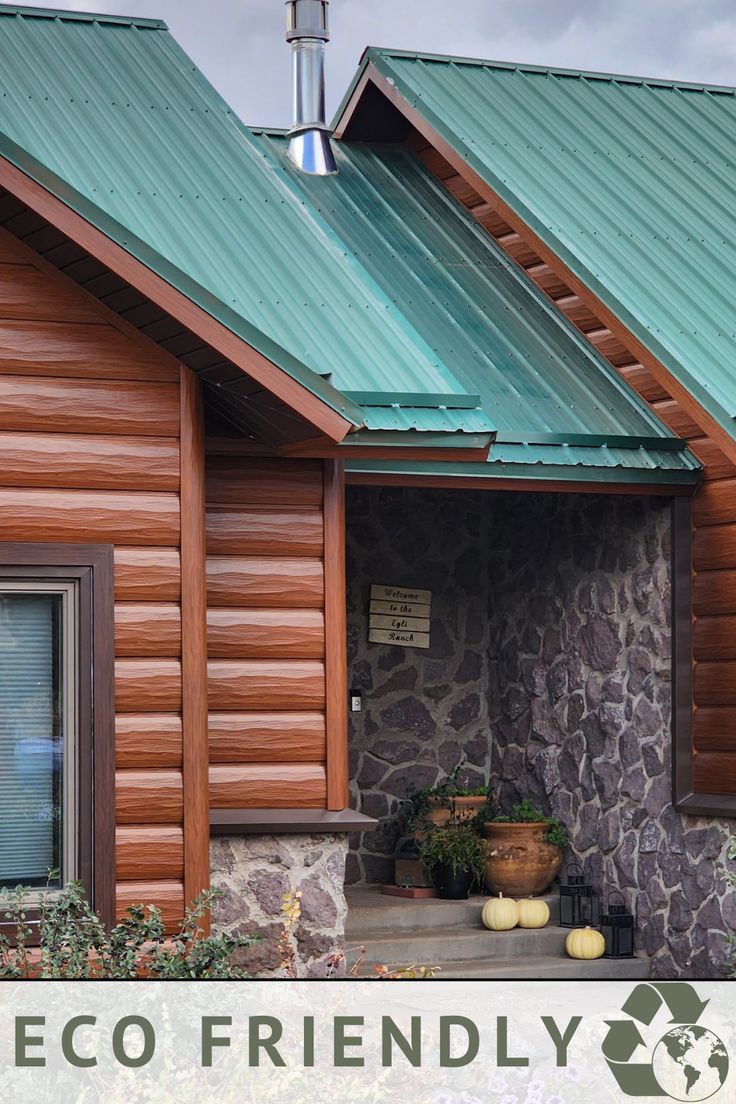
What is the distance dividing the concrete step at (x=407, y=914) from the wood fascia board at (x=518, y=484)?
2.80 meters

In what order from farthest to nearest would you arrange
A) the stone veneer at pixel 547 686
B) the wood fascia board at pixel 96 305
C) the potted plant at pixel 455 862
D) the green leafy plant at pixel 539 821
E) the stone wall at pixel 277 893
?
1. the green leafy plant at pixel 539 821
2. the potted plant at pixel 455 862
3. the stone veneer at pixel 547 686
4. the stone wall at pixel 277 893
5. the wood fascia board at pixel 96 305

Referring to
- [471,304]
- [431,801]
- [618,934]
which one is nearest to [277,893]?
[618,934]

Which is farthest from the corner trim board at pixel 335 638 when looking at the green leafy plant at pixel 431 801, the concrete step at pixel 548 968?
the green leafy plant at pixel 431 801

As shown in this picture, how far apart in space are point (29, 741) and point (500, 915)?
4.11m

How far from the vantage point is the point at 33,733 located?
7.44 meters

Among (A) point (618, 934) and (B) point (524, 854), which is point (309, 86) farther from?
(A) point (618, 934)

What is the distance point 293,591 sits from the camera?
8719mm

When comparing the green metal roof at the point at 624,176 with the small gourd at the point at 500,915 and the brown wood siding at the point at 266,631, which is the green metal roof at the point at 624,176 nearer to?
the brown wood siding at the point at 266,631

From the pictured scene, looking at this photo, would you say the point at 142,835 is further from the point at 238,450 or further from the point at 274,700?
the point at 238,450

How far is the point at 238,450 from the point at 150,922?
297cm

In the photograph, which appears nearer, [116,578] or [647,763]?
[116,578]

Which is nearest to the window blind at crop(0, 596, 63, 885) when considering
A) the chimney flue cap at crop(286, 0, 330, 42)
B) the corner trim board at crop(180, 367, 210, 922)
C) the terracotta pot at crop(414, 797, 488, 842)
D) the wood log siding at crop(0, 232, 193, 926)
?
the wood log siding at crop(0, 232, 193, 926)

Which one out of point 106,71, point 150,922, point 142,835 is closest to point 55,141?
point 106,71

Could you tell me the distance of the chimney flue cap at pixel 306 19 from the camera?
12.5m
